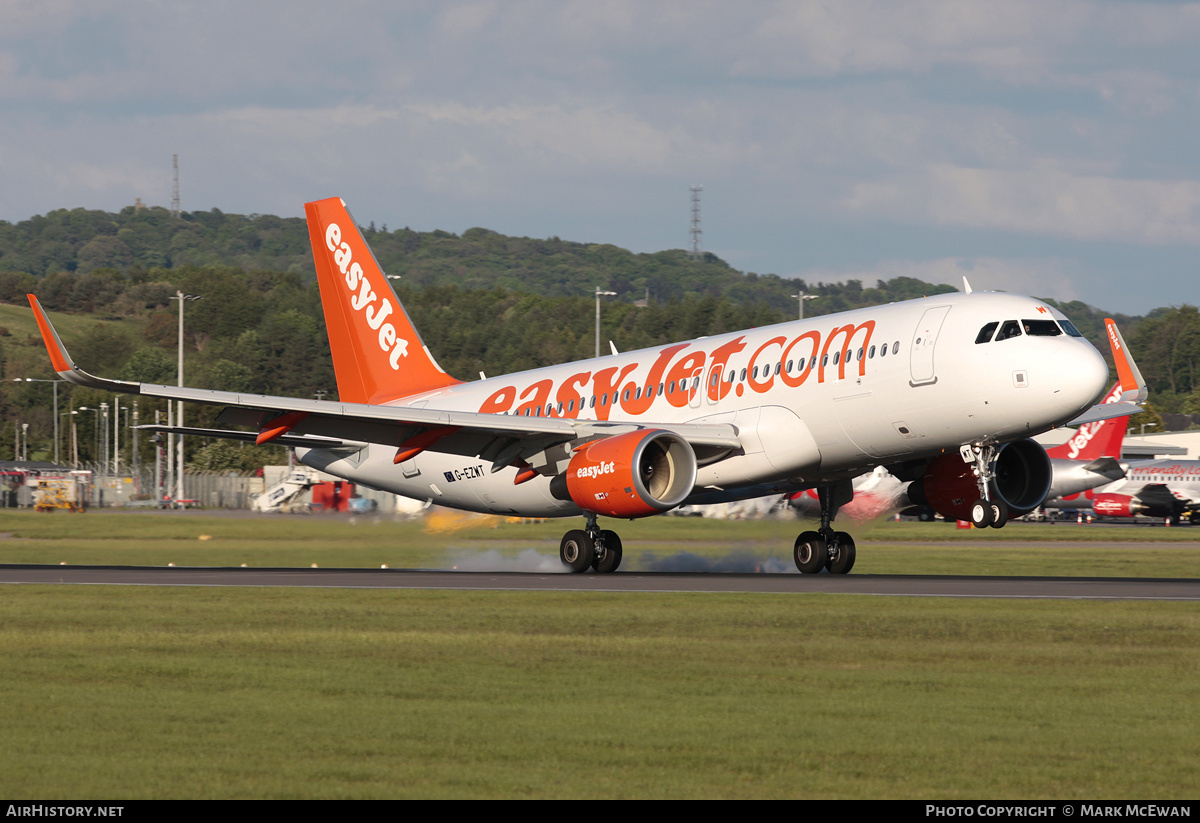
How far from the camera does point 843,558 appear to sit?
1254 inches

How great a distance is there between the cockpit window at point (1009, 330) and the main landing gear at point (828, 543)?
6.57 metres

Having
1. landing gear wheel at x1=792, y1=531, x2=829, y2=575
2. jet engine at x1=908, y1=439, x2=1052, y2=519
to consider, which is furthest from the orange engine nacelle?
jet engine at x1=908, y1=439, x2=1052, y2=519

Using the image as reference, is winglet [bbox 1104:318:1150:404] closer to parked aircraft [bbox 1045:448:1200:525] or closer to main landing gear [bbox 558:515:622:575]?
main landing gear [bbox 558:515:622:575]

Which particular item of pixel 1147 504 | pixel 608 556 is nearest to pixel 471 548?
pixel 608 556

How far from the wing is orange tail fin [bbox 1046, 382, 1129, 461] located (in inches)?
1710

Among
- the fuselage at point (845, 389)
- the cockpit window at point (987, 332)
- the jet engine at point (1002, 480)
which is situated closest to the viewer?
the fuselage at point (845, 389)

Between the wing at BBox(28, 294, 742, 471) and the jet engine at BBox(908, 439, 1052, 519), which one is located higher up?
the wing at BBox(28, 294, 742, 471)

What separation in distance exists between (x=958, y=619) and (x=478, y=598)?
318 inches

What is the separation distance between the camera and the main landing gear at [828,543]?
3178 cm

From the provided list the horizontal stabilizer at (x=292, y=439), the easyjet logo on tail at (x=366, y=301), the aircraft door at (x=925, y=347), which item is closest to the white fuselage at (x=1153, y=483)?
the easyjet logo on tail at (x=366, y=301)

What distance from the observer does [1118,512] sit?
267 feet

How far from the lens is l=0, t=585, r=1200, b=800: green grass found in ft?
32.2

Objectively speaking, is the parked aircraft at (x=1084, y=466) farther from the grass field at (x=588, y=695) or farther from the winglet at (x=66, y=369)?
the winglet at (x=66, y=369)

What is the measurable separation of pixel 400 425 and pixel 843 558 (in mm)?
10421
